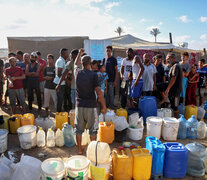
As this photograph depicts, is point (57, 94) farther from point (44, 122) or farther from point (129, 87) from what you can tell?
point (129, 87)

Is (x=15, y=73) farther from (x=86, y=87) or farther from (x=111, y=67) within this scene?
(x=86, y=87)

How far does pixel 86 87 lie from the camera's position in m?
3.09

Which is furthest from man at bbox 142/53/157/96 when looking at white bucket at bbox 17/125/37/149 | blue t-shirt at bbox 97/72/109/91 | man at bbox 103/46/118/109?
white bucket at bbox 17/125/37/149

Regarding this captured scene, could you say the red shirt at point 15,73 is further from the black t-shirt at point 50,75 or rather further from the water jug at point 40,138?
the water jug at point 40,138

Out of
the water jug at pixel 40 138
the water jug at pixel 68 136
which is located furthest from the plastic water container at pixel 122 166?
the water jug at pixel 40 138

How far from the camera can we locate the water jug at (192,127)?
165 inches

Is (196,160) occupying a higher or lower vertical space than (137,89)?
lower

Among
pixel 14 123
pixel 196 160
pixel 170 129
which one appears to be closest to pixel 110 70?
pixel 170 129

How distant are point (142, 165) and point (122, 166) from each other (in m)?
0.32

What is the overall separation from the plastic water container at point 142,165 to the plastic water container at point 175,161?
348 mm

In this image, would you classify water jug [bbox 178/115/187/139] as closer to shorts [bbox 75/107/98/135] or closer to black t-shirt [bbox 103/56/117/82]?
shorts [bbox 75/107/98/135]

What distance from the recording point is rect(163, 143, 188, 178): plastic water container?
9.18ft

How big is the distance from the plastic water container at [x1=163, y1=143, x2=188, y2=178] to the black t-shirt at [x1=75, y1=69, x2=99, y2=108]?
1.55 meters

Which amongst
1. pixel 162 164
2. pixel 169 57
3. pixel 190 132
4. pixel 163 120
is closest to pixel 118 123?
pixel 163 120
